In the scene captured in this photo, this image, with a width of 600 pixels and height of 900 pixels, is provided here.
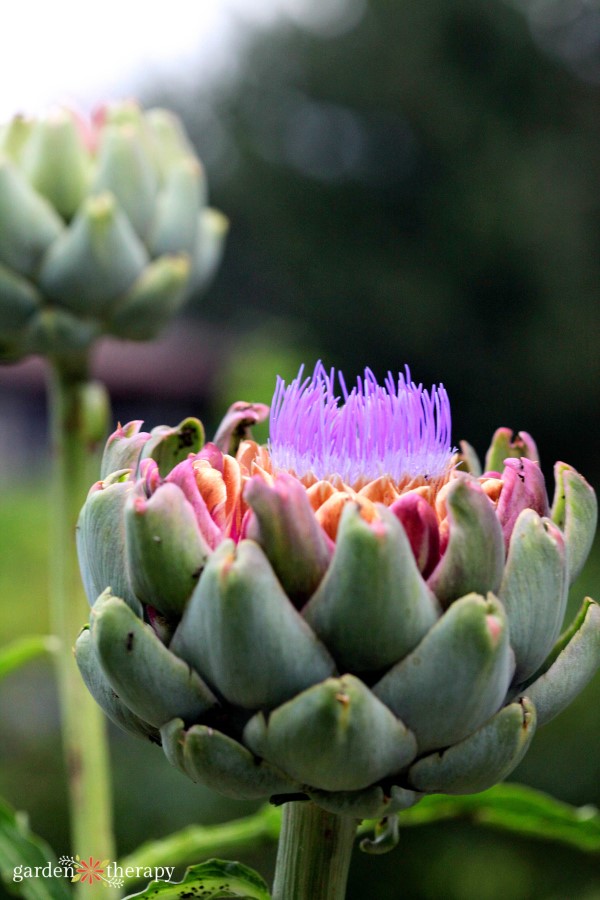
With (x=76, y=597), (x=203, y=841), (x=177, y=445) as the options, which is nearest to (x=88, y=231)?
(x=76, y=597)

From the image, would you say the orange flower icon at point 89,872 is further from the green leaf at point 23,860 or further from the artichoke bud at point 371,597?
the artichoke bud at point 371,597

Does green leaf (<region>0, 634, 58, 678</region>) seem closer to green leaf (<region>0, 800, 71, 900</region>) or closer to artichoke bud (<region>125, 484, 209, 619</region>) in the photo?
green leaf (<region>0, 800, 71, 900</region>)

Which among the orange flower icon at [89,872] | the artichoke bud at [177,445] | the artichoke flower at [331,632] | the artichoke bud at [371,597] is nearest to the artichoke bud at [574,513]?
the artichoke flower at [331,632]

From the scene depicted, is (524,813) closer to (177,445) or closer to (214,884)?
(214,884)

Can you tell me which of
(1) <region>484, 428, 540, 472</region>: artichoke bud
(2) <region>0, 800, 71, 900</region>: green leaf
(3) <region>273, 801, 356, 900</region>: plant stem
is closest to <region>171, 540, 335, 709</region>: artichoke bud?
(3) <region>273, 801, 356, 900</region>: plant stem

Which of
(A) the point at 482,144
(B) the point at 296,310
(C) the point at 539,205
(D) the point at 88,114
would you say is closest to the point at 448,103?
(A) the point at 482,144
